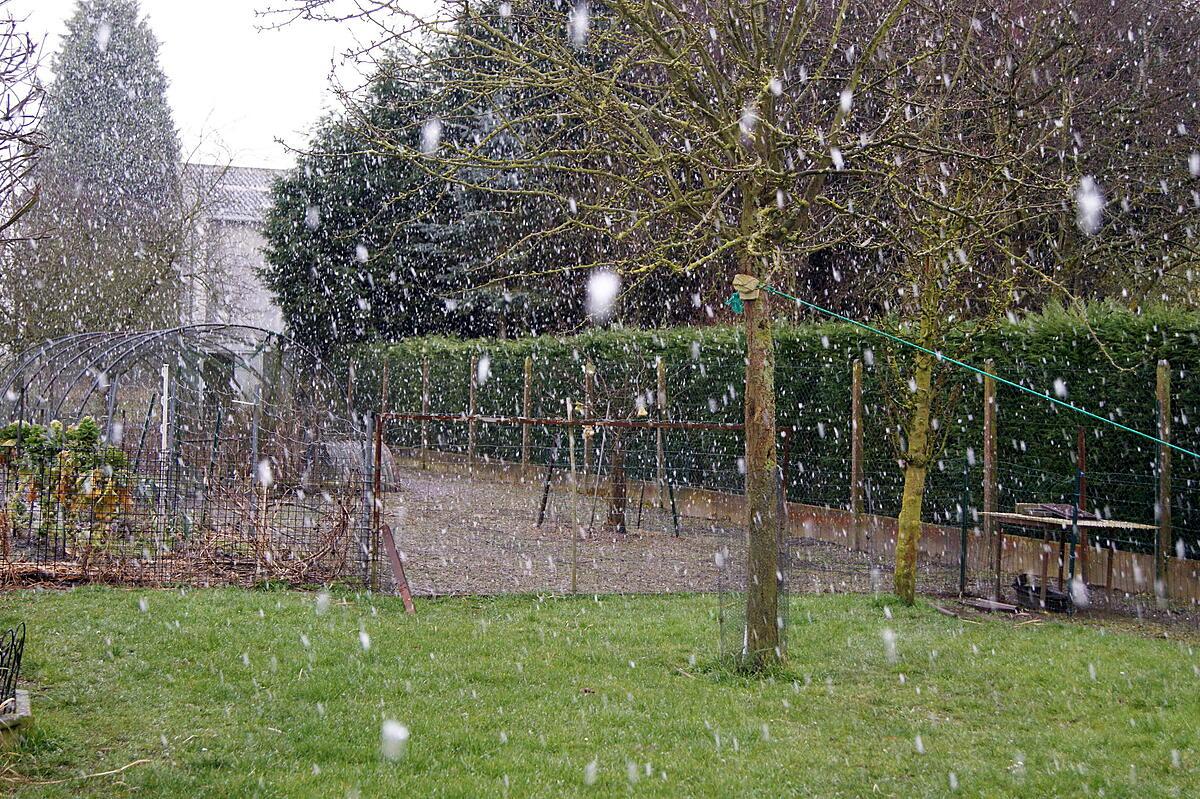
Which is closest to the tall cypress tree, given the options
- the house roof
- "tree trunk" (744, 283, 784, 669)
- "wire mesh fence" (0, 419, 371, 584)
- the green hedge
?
the house roof

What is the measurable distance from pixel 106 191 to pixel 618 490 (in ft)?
103

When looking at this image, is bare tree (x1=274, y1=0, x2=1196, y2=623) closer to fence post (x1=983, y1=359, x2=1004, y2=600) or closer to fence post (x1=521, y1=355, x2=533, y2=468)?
fence post (x1=983, y1=359, x2=1004, y2=600)

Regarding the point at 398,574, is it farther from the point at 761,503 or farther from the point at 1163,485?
the point at 1163,485

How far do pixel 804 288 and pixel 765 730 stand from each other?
615 inches

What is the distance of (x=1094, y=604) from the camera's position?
30.8ft

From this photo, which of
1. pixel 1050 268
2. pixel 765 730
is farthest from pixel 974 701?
pixel 1050 268

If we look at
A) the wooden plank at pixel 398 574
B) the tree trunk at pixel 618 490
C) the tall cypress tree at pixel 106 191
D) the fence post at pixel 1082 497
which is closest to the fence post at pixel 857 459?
the fence post at pixel 1082 497

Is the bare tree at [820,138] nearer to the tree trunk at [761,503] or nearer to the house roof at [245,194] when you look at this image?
the tree trunk at [761,503]

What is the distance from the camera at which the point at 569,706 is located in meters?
5.66

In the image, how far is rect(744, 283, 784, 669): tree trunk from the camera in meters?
6.57

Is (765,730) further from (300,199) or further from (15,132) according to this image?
(300,199)

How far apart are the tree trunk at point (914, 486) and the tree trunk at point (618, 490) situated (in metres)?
4.64

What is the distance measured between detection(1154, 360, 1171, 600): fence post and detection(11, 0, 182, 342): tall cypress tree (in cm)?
1194

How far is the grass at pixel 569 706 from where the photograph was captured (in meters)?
4.51
